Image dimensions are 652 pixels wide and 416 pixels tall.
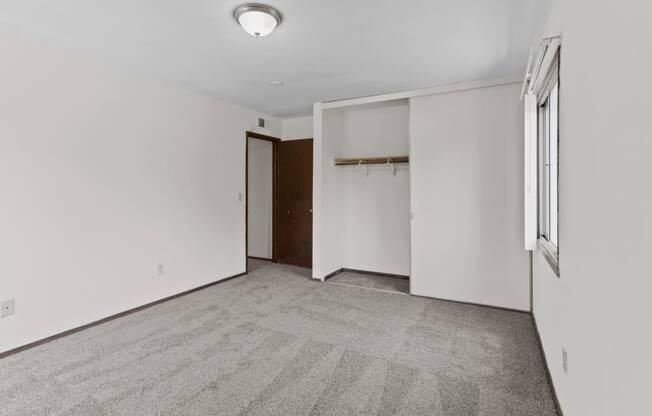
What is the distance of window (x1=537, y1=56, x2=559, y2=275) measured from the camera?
2287 millimetres

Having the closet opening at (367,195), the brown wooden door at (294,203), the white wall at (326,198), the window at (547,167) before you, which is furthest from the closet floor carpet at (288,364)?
the brown wooden door at (294,203)

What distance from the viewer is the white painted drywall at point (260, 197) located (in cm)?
579

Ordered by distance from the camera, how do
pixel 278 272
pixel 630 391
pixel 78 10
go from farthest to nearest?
pixel 278 272, pixel 78 10, pixel 630 391

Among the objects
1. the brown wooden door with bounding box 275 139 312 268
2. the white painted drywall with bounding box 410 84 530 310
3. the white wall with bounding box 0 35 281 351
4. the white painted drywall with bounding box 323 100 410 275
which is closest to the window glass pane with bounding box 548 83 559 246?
the white painted drywall with bounding box 410 84 530 310

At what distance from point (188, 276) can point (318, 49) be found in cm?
296

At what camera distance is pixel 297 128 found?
5375mm

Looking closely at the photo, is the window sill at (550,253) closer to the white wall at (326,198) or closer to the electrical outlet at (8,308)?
the white wall at (326,198)

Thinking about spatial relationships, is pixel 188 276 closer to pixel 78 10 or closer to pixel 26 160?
pixel 26 160

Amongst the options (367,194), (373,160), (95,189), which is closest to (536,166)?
(373,160)

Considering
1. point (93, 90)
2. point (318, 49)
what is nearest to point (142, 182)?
point (93, 90)

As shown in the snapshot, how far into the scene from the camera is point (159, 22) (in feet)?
7.64

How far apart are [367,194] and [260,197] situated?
2119 millimetres

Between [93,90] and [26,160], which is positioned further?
[93,90]

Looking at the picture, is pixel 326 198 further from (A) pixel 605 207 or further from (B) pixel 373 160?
(A) pixel 605 207
